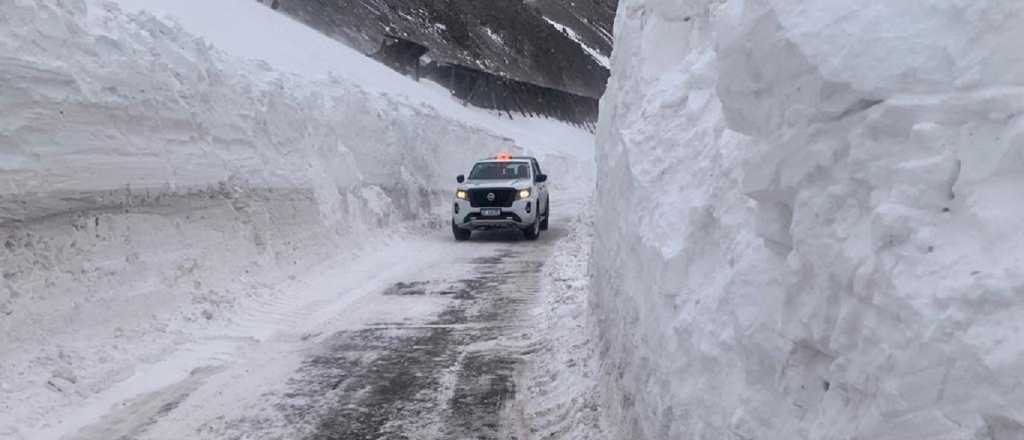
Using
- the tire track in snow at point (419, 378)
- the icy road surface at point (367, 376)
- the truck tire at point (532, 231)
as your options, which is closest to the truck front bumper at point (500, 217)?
the truck tire at point (532, 231)

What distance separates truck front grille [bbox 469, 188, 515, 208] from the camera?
17875 mm

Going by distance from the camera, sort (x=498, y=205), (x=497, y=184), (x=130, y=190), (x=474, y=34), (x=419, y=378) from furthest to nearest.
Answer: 1. (x=474, y=34)
2. (x=497, y=184)
3. (x=498, y=205)
4. (x=130, y=190)
5. (x=419, y=378)

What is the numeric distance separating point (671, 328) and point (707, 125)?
1.58 m

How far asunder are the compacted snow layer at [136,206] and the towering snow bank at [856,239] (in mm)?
5105

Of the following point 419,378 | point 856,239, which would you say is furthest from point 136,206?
point 856,239

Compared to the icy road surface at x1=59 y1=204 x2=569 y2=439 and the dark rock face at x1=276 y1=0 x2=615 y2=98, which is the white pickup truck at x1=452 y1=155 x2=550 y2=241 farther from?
the dark rock face at x1=276 y1=0 x2=615 y2=98

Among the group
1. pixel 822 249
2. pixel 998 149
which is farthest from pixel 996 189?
pixel 822 249

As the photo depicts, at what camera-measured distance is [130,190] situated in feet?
31.3

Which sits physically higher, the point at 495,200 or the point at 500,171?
the point at 500,171

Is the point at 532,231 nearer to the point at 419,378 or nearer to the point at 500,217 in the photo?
the point at 500,217

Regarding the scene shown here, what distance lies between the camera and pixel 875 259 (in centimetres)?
271

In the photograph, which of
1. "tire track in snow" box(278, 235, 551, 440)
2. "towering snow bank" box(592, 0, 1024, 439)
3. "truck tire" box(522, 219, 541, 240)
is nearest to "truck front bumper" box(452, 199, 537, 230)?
"truck tire" box(522, 219, 541, 240)

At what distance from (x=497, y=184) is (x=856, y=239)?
1536cm

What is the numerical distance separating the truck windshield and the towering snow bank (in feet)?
47.3
